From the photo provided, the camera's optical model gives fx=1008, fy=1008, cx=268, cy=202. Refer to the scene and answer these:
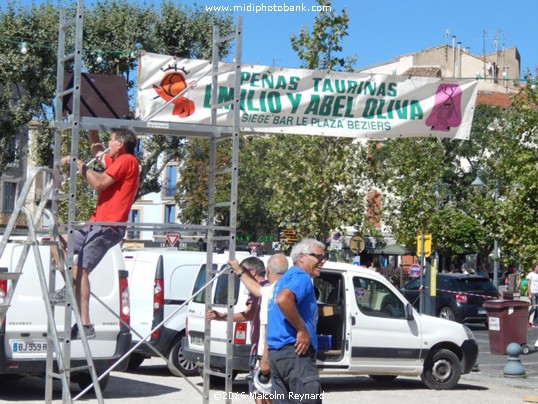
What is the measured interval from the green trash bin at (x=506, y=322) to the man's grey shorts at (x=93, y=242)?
47.5 ft

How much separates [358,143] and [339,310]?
46.4ft

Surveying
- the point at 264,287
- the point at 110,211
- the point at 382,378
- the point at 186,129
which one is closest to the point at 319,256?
the point at 264,287

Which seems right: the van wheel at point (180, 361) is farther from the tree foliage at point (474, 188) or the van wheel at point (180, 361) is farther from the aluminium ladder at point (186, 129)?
the tree foliage at point (474, 188)

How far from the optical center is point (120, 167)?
25.0ft

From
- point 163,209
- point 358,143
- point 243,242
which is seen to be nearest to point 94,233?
point 358,143

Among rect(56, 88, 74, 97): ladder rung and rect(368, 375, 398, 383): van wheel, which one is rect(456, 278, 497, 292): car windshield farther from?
rect(56, 88, 74, 97): ladder rung

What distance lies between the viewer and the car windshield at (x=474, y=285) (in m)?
30.6

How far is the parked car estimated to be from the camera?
29795 millimetres

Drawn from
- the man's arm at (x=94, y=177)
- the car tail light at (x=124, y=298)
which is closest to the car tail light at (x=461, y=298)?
the car tail light at (x=124, y=298)

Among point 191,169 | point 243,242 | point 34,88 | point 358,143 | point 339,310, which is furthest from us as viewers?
point 243,242

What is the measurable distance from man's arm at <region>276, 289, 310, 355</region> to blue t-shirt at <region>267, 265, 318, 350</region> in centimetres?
6

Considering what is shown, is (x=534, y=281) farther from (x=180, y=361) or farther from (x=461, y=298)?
(x=180, y=361)

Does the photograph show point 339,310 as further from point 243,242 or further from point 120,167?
point 243,242

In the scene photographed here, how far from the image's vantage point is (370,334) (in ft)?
47.9
